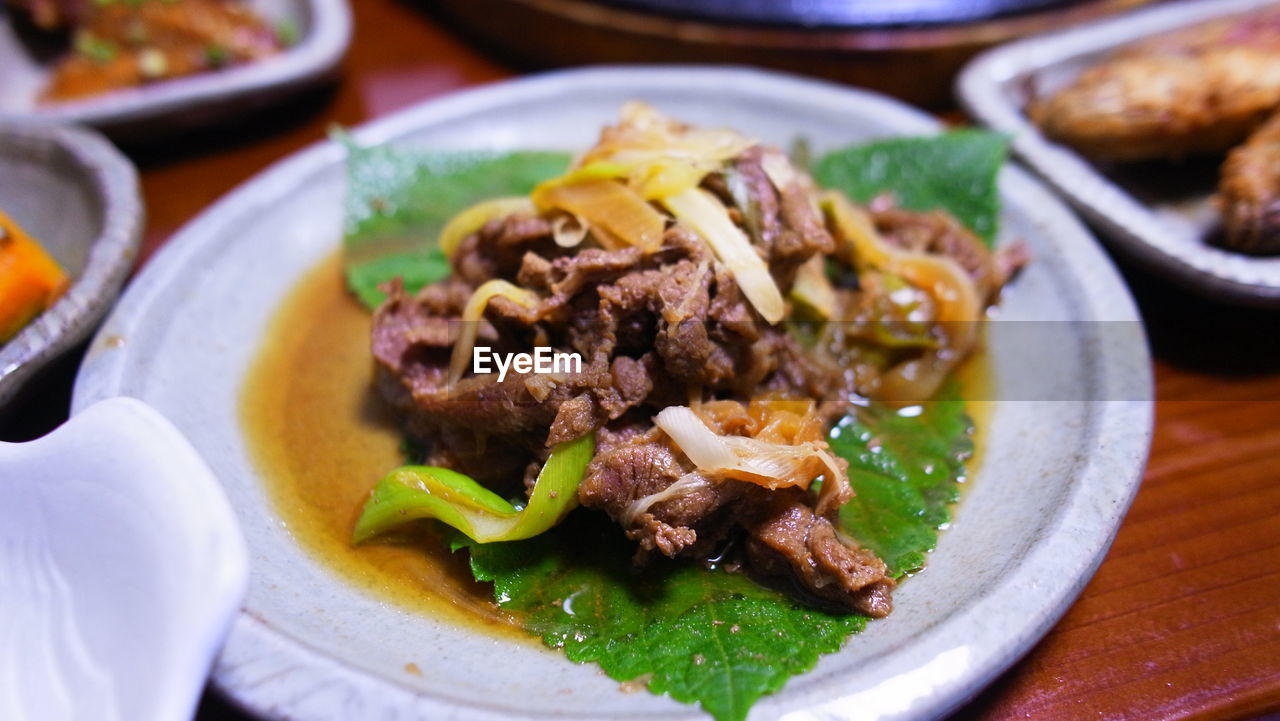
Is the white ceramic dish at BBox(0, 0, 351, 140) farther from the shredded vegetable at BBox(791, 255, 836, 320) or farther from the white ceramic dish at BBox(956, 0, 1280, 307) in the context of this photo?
the white ceramic dish at BBox(956, 0, 1280, 307)

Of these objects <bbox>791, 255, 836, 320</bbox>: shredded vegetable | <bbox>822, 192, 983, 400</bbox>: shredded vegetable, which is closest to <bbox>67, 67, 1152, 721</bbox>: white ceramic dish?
<bbox>822, 192, 983, 400</bbox>: shredded vegetable

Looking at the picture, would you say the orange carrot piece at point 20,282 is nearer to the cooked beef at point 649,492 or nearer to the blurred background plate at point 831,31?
the cooked beef at point 649,492

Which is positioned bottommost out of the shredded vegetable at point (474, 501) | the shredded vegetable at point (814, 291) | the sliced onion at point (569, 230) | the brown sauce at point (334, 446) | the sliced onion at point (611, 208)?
the brown sauce at point (334, 446)

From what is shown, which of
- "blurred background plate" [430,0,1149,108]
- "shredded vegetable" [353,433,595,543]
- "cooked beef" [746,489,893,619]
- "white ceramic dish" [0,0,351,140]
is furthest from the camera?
"blurred background plate" [430,0,1149,108]

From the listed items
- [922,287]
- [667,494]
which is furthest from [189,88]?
[922,287]

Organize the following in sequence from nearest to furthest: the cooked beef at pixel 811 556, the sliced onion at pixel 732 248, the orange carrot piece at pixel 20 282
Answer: the cooked beef at pixel 811 556 → the sliced onion at pixel 732 248 → the orange carrot piece at pixel 20 282

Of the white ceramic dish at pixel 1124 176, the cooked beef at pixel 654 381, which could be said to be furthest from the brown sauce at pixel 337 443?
the white ceramic dish at pixel 1124 176

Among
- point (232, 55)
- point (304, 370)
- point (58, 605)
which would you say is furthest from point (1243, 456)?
point (232, 55)
